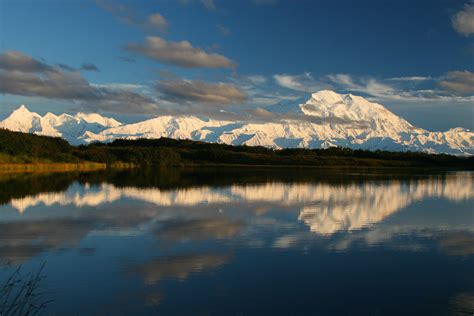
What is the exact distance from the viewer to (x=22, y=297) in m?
12.9

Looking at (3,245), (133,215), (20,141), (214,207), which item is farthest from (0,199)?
(20,141)

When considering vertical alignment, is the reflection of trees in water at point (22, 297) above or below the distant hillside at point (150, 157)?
below

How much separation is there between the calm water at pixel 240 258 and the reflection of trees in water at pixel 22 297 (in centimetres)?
16

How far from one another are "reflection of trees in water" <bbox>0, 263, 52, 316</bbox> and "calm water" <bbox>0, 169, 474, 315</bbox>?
0.16 m

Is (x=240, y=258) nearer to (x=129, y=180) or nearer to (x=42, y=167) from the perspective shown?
(x=129, y=180)

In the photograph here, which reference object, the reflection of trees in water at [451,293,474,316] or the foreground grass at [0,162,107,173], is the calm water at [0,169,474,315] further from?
the foreground grass at [0,162,107,173]

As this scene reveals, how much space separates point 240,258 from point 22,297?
7.21 metres

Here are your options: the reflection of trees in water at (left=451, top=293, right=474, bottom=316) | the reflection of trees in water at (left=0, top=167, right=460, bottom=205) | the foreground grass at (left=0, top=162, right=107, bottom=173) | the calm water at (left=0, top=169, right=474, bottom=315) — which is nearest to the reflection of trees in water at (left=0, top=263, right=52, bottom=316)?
the calm water at (left=0, top=169, right=474, bottom=315)

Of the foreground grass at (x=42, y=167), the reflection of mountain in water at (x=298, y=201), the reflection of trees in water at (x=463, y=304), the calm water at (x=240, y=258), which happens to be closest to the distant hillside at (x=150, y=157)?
the foreground grass at (x=42, y=167)

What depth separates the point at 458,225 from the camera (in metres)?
26.6

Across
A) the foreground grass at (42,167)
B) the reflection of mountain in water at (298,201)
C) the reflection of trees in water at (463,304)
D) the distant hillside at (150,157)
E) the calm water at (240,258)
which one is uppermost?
the distant hillside at (150,157)

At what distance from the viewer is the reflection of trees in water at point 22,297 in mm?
11569

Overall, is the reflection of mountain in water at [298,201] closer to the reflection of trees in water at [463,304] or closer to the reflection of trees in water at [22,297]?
the reflection of trees in water at [463,304]

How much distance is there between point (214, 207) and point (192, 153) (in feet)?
469
